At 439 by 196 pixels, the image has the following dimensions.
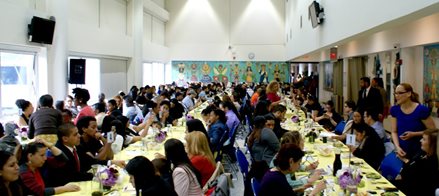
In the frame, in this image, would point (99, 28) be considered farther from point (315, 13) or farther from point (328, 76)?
point (328, 76)

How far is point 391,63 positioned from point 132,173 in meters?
8.54

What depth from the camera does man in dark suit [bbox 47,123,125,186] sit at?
3921mm

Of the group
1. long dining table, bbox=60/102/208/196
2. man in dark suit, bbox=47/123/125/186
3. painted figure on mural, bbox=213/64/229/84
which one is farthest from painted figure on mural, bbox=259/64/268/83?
man in dark suit, bbox=47/123/125/186

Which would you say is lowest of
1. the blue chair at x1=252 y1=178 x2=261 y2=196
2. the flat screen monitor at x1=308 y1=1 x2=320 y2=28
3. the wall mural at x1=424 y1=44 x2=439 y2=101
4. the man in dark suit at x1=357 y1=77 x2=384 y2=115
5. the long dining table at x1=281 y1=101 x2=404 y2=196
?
the long dining table at x1=281 y1=101 x2=404 y2=196

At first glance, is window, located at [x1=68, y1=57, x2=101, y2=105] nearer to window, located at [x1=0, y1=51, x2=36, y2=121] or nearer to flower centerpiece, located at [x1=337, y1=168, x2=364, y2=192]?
window, located at [x1=0, y1=51, x2=36, y2=121]

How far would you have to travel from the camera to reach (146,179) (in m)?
2.89

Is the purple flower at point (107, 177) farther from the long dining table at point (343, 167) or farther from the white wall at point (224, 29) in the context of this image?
the white wall at point (224, 29)

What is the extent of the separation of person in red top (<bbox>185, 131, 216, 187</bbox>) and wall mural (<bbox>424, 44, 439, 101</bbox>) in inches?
209

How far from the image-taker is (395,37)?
936cm

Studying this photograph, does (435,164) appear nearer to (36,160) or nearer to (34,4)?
(36,160)

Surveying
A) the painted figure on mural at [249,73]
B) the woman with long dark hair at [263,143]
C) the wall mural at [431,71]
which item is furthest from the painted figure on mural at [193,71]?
the woman with long dark hair at [263,143]

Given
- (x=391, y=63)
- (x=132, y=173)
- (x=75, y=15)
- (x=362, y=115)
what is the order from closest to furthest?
(x=132, y=173) < (x=362, y=115) < (x=391, y=63) < (x=75, y=15)

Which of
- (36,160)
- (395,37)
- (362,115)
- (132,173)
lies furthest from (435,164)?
(395,37)

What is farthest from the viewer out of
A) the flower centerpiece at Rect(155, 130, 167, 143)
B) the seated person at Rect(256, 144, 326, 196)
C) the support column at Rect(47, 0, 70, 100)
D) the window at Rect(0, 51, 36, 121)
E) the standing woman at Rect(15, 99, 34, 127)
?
the support column at Rect(47, 0, 70, 100)
